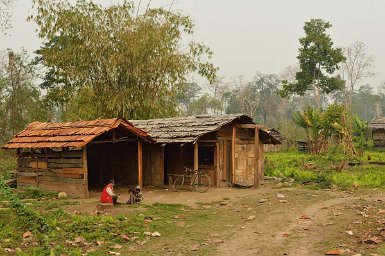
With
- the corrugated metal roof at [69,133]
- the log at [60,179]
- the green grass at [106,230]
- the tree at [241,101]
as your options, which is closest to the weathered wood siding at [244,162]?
the corrugated metal roof at [69,133]

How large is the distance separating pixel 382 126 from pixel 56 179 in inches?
1246

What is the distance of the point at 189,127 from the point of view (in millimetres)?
20359

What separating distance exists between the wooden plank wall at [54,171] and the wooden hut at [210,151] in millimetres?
4185

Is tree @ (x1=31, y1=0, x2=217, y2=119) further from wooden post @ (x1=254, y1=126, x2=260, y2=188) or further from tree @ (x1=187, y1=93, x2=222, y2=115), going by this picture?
tree @ (x1=187, y1=93, x2=222, y2=115)

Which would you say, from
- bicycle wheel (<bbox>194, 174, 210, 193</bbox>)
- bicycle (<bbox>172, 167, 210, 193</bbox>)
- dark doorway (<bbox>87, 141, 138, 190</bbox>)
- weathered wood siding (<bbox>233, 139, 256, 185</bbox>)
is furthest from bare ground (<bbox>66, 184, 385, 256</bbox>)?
dark doorway (<bbox>87, 141, 138, 190</bbox>)

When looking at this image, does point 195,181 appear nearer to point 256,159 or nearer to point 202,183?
point 202,183

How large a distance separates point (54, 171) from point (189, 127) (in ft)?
21.2

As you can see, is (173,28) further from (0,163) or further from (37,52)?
(37,52)

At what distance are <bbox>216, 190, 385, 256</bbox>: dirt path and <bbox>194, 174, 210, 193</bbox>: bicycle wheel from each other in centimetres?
403

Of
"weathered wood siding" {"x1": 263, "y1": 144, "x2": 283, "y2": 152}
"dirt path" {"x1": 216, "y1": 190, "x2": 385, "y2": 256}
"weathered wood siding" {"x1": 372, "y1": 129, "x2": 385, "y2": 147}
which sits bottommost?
"dirt path" {"x1": 216, "y1": 190, "x2": 385, "y2": 256}

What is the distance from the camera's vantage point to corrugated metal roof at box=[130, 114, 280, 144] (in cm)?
1927

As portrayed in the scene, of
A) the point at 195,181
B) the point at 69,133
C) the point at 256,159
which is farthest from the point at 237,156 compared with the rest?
the point at 69,133

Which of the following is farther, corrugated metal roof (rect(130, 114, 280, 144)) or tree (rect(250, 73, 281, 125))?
tree (rect(250, 73, 281, 125))

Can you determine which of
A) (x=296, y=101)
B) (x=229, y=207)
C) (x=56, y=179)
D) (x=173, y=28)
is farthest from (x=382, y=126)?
(x=296, y=101)
